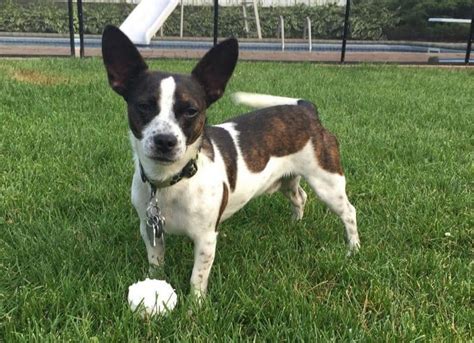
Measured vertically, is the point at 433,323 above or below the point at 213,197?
below

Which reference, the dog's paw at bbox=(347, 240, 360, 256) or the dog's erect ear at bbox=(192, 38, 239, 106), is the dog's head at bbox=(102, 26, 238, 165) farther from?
the dog's paw at bbox=(347, 240, 360, 256)

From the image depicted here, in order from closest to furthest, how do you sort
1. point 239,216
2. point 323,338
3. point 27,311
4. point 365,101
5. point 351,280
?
point 323,338, point 27,311, point 351,280, point 239,216, point 365,101

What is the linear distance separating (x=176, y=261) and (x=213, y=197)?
1.74 feet

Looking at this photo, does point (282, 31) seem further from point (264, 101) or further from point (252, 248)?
point (252, 248)

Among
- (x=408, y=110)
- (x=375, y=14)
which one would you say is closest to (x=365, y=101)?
(x=408, y=110)

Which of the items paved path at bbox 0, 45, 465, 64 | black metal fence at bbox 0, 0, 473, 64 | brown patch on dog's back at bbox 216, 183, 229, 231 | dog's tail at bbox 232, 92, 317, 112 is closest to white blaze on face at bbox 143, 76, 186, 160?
brown patch on dog's back at bbox 216, 183, 229, 231

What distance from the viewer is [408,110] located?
6.65m

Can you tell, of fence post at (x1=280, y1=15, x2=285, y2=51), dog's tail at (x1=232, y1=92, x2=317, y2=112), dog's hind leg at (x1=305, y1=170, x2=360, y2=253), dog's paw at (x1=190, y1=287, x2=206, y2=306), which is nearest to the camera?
dog's paw at (x1=190, y1=287, x2=206, y2=306)

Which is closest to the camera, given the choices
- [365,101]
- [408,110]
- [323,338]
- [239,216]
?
[323,338]

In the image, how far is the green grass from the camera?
2170 millimetres

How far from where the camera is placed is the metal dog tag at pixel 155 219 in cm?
239

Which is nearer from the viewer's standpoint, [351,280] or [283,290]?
[283,290]

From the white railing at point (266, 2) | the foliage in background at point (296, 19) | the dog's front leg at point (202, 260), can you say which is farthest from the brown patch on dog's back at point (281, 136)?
the white railing at point (266, 2)

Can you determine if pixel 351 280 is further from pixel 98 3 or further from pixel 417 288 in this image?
pixel 98 3
